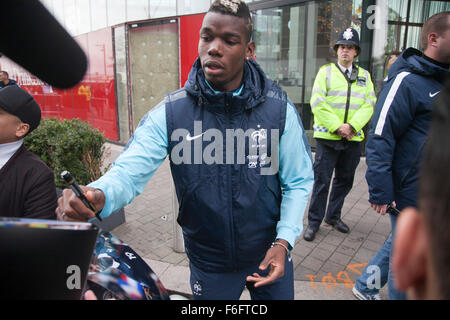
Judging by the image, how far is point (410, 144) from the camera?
2.24 m

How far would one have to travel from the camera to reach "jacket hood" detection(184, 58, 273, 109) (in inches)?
67.2

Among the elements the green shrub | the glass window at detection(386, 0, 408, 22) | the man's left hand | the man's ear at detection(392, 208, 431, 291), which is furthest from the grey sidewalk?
the glass window at detection(386, 0, 408, 22)

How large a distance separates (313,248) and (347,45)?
7.85 feet

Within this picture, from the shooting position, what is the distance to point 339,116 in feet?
12.8

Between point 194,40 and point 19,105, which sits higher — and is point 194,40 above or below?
above

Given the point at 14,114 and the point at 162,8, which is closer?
the point at 14,114

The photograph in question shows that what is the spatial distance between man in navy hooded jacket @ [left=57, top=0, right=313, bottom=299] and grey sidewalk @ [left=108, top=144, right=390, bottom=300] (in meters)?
1.48

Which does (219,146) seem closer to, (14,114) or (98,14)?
(14,114)

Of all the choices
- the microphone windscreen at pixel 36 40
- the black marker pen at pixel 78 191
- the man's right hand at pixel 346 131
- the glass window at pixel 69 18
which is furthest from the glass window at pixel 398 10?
the black marker pen at pixel 78 191

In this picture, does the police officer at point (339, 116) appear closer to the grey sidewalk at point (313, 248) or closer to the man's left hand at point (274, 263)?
the grey sidewalk at point (313, 248)

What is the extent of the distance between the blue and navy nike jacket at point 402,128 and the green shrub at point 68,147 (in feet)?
10.6

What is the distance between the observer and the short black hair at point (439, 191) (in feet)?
1.58

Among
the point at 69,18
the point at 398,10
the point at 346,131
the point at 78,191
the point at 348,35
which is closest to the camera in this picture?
the point at 78,191

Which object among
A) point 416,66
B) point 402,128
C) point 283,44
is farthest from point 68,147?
point 283,44
